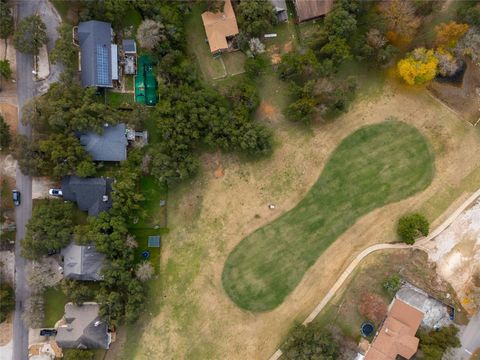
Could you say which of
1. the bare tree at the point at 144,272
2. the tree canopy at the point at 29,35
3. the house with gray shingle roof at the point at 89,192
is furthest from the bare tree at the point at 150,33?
the bare tree at the point at 144,272

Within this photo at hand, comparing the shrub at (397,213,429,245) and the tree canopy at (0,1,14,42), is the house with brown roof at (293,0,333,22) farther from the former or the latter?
the tree canopy at (0,1,14,42)

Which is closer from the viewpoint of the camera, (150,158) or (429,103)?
(150,158)

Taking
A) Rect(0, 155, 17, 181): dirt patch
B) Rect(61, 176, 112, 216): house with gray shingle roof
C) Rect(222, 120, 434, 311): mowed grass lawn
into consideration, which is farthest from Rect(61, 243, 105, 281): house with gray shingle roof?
Rect(222, 120, 434, 311): mowed grass lawn

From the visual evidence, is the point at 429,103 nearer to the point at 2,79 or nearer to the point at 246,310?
the point at 246,310

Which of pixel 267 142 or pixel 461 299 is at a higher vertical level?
pixel 267 142

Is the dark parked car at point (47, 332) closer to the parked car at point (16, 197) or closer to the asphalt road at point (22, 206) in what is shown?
the asphalt road at point (22, 206)

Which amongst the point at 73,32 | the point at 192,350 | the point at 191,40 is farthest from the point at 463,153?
the point at 73,32
